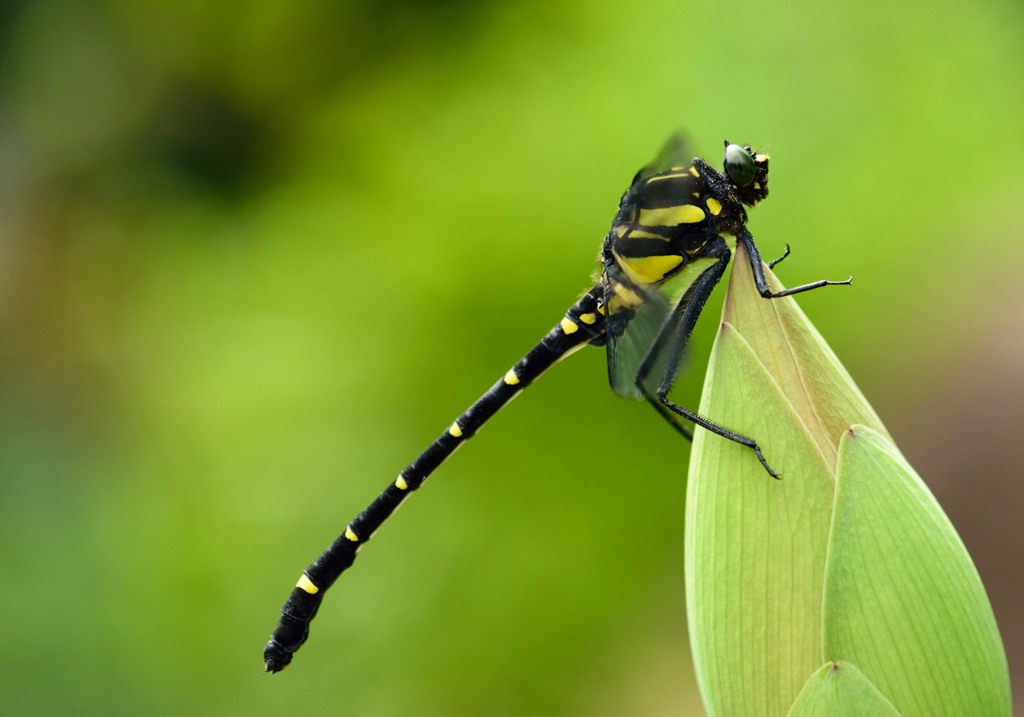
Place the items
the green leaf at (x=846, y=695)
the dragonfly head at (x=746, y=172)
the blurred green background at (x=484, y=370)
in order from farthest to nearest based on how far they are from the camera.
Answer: the blurred green background at (x=484, y=370)
the dragonfly head at (x=746, y=172)
the green leaf at (x=846, y=695)

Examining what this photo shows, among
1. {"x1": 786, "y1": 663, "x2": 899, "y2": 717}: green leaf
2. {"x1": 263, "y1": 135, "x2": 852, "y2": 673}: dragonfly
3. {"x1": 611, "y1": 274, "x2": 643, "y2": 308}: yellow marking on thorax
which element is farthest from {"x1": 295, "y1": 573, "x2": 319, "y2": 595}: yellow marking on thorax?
{"x1": 786, "y1": 663, "x2": 899, "y2": 717}: green leaf

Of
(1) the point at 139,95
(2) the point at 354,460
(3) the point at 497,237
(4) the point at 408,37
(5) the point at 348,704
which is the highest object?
(1) the point at 139,95

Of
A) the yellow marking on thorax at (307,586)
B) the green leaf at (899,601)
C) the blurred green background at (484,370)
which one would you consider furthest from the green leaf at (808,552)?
the blurred green background at (484,370)

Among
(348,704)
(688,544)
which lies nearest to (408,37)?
(348,704)

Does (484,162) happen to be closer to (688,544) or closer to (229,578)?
(229,578)

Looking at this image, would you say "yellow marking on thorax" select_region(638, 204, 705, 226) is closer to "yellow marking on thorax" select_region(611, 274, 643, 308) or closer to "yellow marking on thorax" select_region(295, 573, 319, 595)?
"yellow marking on thorax" select_region(611, 274, 643, 308)

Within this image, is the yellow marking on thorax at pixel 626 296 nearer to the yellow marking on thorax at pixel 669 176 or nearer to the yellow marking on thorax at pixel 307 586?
the yellow marking on thorax at pixel 669 176
